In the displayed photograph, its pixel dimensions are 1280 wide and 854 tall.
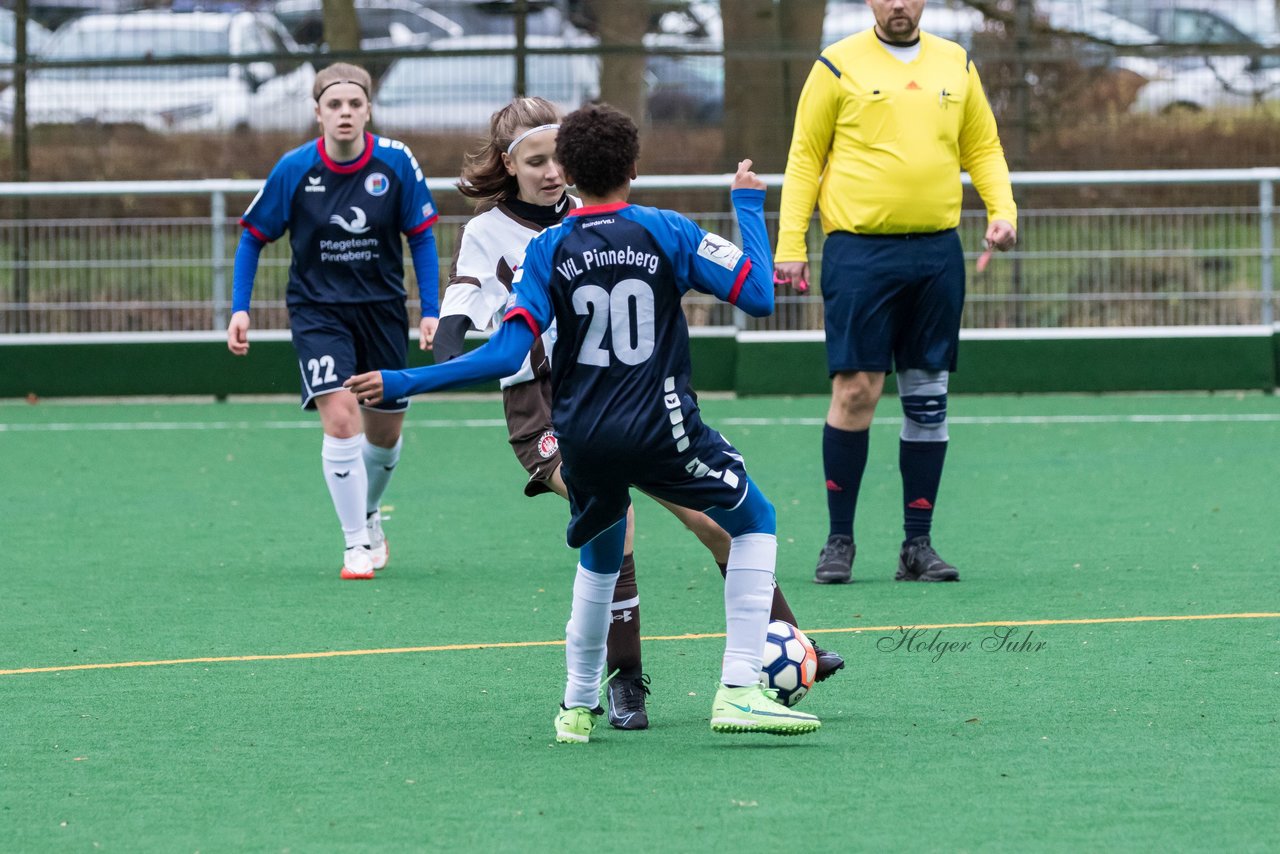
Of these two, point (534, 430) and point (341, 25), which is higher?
point (341, 25)

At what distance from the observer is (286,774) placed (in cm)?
452

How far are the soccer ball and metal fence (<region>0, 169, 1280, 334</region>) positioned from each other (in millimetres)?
8656

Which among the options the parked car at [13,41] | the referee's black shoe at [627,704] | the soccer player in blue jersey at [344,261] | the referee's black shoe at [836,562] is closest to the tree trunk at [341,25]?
the parked car at [13,41]

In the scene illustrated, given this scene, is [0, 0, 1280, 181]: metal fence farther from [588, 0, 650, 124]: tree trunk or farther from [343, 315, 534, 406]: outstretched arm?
[343, 315, 534, 406]: outstretched arm

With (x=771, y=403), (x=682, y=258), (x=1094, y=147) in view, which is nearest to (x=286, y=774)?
(x=682, y=258)

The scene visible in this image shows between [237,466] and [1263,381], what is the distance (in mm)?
6580

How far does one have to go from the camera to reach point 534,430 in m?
5.70

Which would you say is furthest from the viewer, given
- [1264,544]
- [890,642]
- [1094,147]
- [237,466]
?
[1094,147]

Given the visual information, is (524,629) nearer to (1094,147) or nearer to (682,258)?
(682,258)

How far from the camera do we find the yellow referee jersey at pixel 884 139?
7016mm

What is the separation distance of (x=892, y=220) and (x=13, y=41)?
10649mm

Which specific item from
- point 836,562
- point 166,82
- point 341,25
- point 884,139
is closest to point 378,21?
point 341,25

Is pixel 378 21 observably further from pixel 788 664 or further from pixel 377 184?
pixel 788 664

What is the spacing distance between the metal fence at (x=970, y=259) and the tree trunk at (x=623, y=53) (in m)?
1.36
